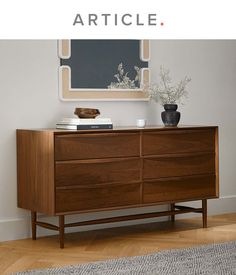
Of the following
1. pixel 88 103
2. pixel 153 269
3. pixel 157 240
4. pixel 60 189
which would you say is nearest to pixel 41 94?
pixel 88 103

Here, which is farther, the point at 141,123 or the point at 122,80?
the point at 122,80

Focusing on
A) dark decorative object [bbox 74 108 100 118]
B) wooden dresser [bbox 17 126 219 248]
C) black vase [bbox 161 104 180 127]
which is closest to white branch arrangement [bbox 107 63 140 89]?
black vase [bbox 161 104 180 127]

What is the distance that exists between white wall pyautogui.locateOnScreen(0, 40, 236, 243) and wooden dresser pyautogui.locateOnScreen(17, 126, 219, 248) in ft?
0.40

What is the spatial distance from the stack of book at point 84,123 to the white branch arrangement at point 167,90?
0.67 metres

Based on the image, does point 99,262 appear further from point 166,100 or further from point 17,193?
point 166,100

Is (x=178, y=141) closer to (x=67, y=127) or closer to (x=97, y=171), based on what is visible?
(x=97, y=171)

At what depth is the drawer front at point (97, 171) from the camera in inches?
228

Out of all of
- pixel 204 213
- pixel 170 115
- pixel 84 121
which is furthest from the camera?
pixel 204 213

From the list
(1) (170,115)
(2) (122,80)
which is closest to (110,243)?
(1) (170,115)

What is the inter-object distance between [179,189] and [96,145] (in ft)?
2.79

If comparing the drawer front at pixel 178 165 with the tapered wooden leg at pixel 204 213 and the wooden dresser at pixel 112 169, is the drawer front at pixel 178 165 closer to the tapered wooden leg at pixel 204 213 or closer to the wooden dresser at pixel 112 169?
the wooden dresser at pixel 112 169

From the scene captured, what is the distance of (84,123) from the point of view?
5.95 m
